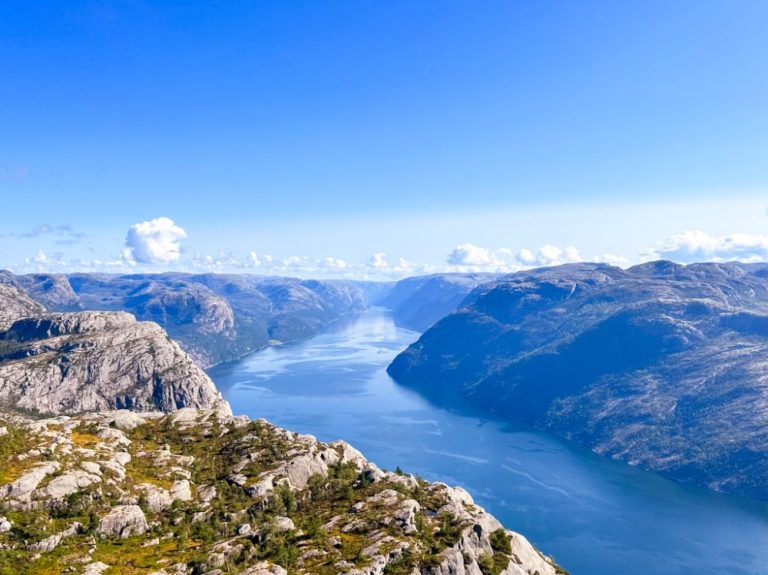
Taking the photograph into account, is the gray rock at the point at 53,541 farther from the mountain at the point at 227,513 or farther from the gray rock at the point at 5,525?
the gray rock at the point at 5,525

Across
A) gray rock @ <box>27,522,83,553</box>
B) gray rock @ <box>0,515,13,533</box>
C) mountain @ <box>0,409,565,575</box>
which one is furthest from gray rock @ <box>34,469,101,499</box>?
gray rock @ <box>27,522,83,553</box>

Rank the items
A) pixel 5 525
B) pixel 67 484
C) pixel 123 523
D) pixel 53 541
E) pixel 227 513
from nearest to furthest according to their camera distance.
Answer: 1. pixel 53 541
2. pixel 5 525
3. pixel 123 523
4. pixel 227 513
5. pixel 67 484

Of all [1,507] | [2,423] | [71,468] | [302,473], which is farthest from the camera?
[2,423]

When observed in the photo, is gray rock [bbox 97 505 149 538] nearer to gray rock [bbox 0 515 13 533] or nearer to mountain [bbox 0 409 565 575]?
mountain [bbox 0 409 565 575]

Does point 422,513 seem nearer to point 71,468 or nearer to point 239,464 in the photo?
point 239,464

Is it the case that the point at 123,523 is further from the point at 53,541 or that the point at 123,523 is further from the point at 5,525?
the point at 5,525

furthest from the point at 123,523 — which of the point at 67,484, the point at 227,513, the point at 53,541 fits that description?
the point at 227,513

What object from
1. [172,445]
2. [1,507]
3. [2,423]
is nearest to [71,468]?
[1,507]

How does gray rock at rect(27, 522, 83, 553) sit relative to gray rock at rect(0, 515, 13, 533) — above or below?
below
